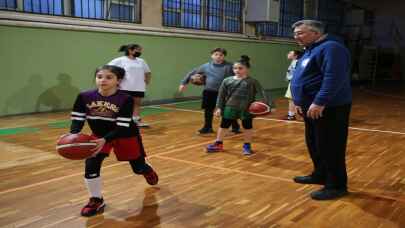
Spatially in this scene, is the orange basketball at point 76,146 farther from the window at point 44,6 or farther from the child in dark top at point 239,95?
the window at point 44,6

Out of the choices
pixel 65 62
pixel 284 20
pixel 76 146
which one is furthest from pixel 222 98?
pixel 284 20

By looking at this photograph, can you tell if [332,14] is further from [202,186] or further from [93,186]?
[93,186]

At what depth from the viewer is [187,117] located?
821 cm

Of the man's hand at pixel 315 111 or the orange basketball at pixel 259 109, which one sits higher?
the man's hand at pixel 315 111

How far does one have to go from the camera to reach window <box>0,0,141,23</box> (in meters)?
7.89

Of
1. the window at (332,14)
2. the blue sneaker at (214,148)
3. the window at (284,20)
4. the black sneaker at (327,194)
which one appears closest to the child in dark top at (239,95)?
the blue sneaker at (214,148)

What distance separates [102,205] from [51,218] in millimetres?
379

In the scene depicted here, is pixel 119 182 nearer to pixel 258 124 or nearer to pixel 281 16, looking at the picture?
pixel 258 124

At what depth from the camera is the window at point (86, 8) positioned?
7891 mm

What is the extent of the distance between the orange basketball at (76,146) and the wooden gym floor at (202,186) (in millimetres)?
483

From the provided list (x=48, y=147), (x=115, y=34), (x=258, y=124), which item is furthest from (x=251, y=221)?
(x=115, y=34)

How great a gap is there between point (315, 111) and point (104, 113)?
1627 mm

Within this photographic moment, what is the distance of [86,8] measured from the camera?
8891 mm

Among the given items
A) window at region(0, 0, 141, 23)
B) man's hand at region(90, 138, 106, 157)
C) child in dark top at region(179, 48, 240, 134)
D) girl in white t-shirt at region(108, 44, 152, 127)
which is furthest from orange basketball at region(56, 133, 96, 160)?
window at region(0, 0, 141, 23)
